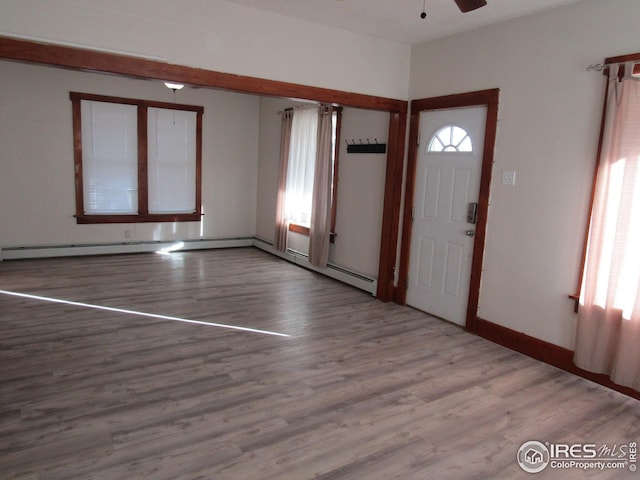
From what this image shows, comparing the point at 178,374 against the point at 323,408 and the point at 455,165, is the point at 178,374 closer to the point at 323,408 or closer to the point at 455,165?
the point at 323,408

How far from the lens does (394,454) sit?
2.48 m

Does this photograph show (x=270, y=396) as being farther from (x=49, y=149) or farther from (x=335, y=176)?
(x=49, y=149)

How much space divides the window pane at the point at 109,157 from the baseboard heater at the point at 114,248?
21.8 inches

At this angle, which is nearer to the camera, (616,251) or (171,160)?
(616,251)

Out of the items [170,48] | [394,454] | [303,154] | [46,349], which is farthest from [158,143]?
[394,454]

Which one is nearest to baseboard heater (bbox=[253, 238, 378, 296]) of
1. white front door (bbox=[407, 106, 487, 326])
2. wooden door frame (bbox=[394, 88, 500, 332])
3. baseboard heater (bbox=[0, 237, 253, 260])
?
white front door (bbox=[407, 106, 487, 326])

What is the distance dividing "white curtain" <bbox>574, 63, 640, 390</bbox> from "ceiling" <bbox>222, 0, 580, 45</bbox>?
3.32 feet

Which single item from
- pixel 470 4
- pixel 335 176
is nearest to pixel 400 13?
pixel 470 4

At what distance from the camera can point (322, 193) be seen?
6188mm

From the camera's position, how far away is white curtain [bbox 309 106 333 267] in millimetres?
6074

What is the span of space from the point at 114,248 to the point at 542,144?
6.13 metres

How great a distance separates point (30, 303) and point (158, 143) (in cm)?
345

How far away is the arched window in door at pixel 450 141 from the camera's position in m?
4.45

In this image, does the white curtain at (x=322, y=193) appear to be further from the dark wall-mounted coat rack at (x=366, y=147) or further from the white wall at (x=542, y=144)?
the white wall at (x=542, y=144)
